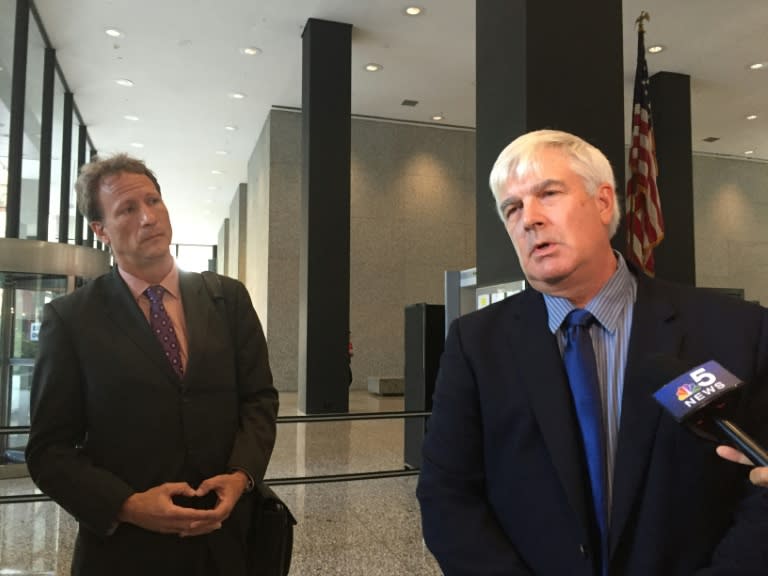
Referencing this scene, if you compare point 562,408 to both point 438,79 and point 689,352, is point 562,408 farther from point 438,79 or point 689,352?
point 438,79

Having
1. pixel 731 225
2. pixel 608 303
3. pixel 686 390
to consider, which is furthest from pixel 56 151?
pixel 731 225

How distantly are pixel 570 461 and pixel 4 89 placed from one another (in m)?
8.92

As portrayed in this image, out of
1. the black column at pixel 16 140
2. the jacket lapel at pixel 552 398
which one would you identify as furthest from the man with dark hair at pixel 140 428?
the black column at pixel 16 140

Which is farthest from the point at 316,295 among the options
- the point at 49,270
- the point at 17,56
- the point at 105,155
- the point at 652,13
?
the point at 105,155

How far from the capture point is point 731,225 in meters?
17.3

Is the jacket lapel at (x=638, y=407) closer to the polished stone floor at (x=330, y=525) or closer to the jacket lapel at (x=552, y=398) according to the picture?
the jacket lapel at (x=552, y=398)

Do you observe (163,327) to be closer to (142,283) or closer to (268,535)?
(142,283)

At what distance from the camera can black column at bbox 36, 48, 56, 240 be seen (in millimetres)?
9680

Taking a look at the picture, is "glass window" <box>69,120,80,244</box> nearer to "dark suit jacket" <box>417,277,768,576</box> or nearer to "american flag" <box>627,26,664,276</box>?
"american flag" <box>627,26,664,276</box>

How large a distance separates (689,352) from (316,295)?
8336 mm

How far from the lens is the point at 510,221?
1587mm

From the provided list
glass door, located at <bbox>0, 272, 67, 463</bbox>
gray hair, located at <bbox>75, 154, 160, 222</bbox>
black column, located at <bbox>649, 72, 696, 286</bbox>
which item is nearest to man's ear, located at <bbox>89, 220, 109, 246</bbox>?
gray hair, located at <bbox>75, 154, 160, 222</bbox>

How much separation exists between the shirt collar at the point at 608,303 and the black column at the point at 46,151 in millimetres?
9766

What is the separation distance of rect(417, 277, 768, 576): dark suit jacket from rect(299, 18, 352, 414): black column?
8.02m
